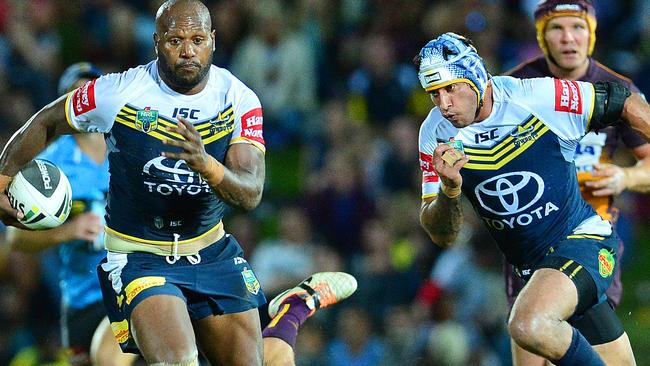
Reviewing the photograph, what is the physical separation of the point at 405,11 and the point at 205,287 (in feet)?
22.4

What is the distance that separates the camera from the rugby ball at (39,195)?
20.7 ft

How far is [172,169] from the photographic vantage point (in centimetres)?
632

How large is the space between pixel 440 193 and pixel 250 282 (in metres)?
1.18

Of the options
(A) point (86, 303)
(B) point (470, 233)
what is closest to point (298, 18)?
(B) point (470, 233)

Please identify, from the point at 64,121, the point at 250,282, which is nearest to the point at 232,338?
the point at 250,282

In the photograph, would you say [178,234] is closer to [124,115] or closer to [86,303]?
[124,115]

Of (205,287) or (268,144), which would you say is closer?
(205,287)

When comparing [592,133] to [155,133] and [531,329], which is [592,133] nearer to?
[531,329]

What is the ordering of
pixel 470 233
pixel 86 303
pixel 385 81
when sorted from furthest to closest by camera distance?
1. pixel 385 81
2. pixel 470 233
3. pixel 86 303

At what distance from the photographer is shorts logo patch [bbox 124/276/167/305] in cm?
621

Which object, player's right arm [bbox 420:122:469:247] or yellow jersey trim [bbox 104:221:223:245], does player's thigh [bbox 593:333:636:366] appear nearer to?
player's right arm [bbox 420:122:469:247]

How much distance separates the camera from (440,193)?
253 inches

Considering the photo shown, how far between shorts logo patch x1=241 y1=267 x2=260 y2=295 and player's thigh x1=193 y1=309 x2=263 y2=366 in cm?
12

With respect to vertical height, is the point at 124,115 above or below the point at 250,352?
above
